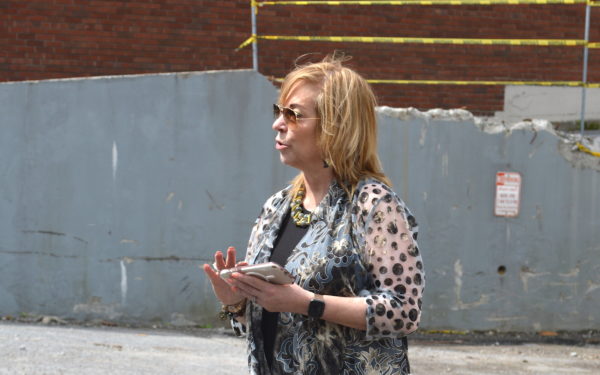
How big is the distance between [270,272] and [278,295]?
0.08 m

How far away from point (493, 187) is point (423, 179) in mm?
693

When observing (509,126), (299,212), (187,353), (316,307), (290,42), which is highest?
(290,42)

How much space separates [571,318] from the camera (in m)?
8.14

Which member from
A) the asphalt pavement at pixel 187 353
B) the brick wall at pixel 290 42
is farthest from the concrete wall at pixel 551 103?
the asphalt pavement at pixel 187 353

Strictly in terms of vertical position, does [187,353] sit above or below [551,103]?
below

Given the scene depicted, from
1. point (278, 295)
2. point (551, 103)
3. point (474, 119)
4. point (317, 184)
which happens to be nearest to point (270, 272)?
point (278, 295)

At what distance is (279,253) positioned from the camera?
262 centimetres

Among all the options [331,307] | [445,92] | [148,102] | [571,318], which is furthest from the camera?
[445,92]

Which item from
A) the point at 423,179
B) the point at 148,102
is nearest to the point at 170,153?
the point at 148,102

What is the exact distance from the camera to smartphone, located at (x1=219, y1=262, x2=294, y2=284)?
2.32 meters

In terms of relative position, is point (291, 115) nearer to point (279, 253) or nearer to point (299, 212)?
point (299, 212)

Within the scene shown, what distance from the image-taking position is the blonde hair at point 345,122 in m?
2.54

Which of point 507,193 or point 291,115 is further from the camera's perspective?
point 507,193

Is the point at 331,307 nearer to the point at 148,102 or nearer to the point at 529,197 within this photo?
the point at 148,102
